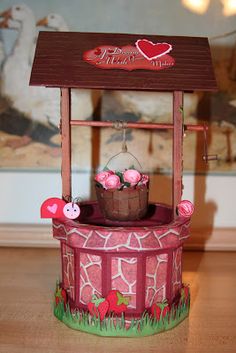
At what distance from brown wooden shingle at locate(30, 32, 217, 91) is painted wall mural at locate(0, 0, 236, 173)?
418mm

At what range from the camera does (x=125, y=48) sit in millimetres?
1071

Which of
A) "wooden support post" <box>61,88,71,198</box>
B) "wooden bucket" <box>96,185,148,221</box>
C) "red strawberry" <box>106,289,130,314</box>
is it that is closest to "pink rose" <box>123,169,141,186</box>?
"wooden bucket" <box>96,185,148,221</box>

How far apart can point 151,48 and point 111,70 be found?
4.1 inches

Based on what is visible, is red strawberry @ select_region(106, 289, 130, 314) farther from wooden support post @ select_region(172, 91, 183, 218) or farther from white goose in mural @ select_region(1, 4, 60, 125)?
white goose in mural @ select_region(1, 4, 60, 125)

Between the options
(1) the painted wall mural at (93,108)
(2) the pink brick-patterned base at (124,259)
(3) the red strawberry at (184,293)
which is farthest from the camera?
(1) the painted wall mural at (93,108)

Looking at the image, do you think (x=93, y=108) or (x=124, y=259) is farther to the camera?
(x=93, y=108)

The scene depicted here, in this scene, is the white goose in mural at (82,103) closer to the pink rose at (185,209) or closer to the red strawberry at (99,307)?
the pink rose at (185,209)

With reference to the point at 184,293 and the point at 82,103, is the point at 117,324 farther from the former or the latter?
the point at 82,103

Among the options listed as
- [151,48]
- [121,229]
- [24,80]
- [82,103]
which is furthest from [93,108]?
[121,229]

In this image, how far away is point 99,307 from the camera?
1.01m

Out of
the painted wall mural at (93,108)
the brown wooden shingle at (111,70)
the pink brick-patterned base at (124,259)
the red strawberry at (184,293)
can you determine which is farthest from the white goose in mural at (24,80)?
the red strawberry at (184,293)

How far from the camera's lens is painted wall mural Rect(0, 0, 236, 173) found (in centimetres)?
149

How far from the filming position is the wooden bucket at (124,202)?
1059mm

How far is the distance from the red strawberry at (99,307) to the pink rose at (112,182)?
0.22 metres
